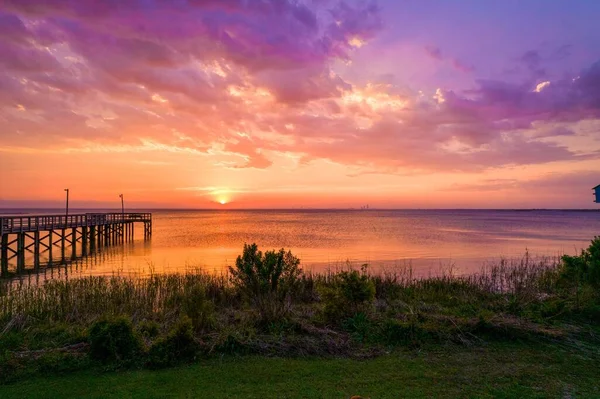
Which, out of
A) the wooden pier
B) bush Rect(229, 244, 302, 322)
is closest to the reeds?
bush Rect(229, 244, 302, 322)

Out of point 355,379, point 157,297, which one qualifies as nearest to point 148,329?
point 355,379

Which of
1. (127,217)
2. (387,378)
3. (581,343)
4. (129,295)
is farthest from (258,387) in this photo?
(127,217)

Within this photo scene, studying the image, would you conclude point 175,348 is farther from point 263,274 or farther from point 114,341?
point 263,274

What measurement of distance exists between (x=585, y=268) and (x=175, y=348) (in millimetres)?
12245

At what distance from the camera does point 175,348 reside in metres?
6.70

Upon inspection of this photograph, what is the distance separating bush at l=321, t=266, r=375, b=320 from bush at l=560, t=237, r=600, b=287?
693 cm

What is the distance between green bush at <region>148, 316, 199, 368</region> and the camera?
6.43 m

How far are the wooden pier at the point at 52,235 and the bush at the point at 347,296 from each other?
24.9 m

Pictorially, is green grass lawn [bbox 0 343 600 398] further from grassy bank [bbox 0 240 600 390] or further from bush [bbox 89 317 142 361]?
bush [bbox 89 317 142 361]

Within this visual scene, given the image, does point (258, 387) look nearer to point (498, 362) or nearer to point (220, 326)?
point (220, 326)

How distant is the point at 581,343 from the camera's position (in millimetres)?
7426

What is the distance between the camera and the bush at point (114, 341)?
21.5ft

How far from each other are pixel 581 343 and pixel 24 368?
9857 millimetres

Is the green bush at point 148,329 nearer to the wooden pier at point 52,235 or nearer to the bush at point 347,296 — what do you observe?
the bush at point 347,296
